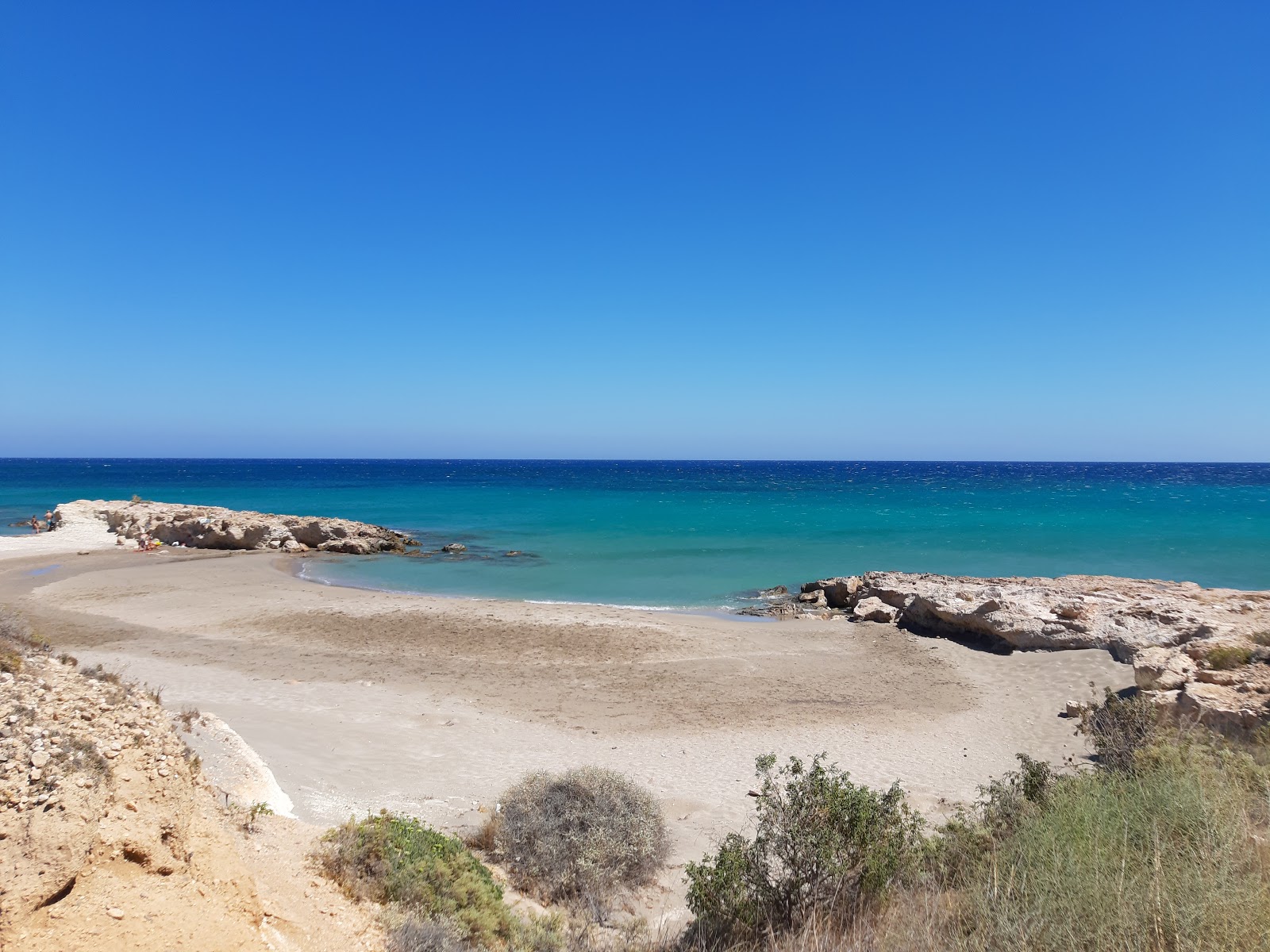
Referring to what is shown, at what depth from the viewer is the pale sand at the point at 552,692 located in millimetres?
8758

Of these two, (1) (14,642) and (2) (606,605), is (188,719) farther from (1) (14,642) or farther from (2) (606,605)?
(2) (606,605)

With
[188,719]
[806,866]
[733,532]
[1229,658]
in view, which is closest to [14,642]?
[188,719]

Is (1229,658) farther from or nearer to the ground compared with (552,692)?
farther from the ground

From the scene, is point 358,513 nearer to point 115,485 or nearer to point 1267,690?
point 115,485

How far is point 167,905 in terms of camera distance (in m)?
3.57

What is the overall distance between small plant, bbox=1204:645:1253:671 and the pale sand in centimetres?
235

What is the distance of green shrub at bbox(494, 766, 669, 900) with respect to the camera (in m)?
6.04

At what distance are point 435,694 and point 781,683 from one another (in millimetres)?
6782

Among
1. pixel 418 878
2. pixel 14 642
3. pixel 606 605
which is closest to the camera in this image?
pixel 418 878

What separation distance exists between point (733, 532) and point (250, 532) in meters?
25.4

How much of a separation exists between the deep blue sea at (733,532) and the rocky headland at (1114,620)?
14.3 feet

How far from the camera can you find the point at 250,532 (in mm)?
33844

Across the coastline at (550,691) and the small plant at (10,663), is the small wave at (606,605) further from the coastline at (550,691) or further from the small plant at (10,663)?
the small plant at (10,663)

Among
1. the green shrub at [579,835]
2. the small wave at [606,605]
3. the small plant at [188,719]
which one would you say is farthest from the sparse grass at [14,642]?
the small wave at [606,605]
